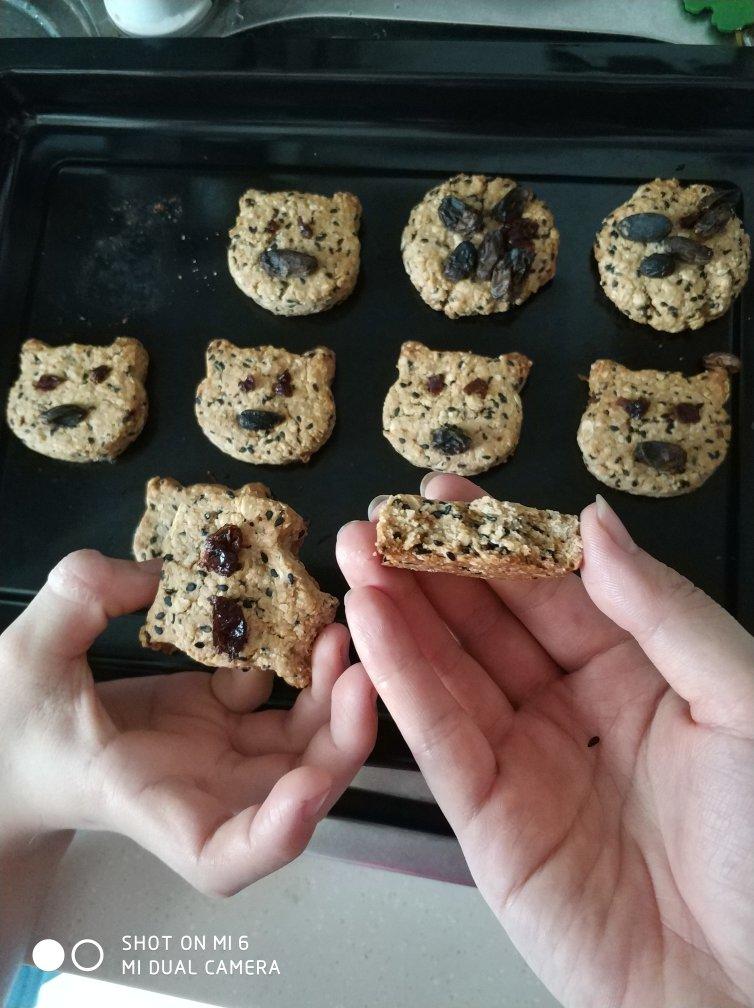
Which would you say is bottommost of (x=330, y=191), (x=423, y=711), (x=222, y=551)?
(x=423, y=711)

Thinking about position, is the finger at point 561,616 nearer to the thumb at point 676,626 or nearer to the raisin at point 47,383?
the thumb at point 676,626

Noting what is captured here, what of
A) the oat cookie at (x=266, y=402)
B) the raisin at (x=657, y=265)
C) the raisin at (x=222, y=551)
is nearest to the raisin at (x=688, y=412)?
the raisin at (x=657, y=265)

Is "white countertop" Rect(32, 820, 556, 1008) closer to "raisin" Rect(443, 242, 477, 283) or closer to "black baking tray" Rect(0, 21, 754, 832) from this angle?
"black baking tray" Rect(0, 21, 754, 832)

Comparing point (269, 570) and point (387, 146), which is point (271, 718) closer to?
point (269, 570)

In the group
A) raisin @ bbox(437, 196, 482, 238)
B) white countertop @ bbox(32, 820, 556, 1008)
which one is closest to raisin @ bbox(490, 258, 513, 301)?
raisin @ bbox(437, 196, 482, 238)

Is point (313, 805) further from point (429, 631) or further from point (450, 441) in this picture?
point (450, 441)

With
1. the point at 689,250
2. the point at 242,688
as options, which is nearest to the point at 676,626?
the point at 242,688

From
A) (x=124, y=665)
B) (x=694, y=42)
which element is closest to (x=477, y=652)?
(x=124, y=665)
